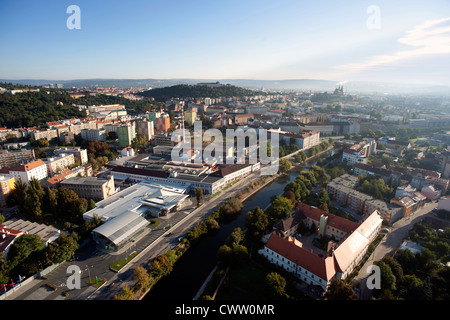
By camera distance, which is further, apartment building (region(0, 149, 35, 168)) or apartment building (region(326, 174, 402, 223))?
apartment building (region(0, 149, 35, 168))

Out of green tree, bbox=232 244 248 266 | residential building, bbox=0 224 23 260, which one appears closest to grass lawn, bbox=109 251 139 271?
residential building, bbox=0 224 23 260

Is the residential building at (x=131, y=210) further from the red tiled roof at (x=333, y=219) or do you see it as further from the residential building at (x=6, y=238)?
the red tiled roof at (x=333, y=219)

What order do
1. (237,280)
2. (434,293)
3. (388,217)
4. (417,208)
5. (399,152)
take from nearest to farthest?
(434,293)
(237,280)
(388,217)
(417,208)
(399,152)

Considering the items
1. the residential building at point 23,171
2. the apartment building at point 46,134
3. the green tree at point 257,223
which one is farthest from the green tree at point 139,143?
the green tree at point 257,223

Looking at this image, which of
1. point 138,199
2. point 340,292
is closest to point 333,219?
point 340,292

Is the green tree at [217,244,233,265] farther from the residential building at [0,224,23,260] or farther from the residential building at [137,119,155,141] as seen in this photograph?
the residential building at [137,119,155,141]

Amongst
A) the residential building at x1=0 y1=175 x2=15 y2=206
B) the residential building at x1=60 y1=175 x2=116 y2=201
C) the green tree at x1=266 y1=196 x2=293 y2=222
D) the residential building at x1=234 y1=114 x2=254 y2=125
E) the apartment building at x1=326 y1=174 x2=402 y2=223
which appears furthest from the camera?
the residential building at x1=234 y1=114 x2=254 y2=125
